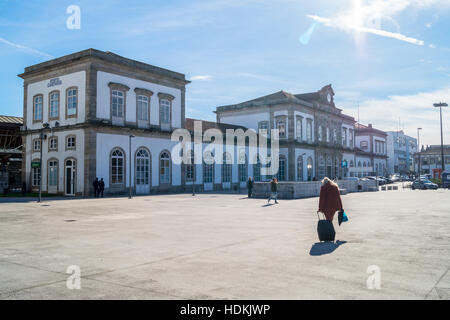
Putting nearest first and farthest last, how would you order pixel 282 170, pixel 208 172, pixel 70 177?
1. pixel 70 177
2. pixel 208 172
3. pixel 282 170

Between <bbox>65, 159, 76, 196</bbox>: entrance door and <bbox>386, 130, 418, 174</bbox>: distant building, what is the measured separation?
319ft

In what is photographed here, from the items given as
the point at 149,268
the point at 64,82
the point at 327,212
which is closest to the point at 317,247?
the point at 327,212

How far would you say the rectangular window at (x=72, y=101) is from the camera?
3256 centimetres

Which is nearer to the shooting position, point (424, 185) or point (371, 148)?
point (424, 185)

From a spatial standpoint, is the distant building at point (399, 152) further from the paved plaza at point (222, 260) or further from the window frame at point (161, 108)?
the paved plaza at point (222, 260)

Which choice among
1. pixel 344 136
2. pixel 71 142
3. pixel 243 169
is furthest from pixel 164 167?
pixel 344 136

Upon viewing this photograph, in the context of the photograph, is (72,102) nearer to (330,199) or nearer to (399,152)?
(330,199)

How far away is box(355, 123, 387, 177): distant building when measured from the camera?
82500 mm

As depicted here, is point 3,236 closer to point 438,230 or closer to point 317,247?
point 317,247

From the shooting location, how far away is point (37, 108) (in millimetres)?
35969

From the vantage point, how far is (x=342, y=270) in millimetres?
6887

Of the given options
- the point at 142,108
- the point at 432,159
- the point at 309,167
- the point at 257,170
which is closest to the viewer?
the point at 142,108

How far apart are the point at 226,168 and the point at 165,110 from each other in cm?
1009
